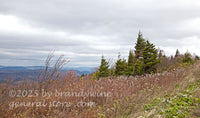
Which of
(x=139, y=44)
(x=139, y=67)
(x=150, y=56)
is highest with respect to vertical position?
(x=139, y=44)

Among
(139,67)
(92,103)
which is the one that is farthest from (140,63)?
(92,103)

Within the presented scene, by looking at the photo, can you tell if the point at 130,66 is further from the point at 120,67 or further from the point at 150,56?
the point at 150,56

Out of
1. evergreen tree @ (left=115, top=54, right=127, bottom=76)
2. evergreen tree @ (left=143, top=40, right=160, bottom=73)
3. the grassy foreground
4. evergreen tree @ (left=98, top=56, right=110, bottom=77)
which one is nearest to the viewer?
the grassy foreground

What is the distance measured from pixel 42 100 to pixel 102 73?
9862 millimetres

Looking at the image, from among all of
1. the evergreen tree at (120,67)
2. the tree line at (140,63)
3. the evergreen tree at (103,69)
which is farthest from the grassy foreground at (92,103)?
the evergreen tree at (120,67)

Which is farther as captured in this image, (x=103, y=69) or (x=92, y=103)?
(x=103, y=69)

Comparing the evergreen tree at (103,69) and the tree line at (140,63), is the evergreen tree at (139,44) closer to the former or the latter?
the tree line at (140,63)

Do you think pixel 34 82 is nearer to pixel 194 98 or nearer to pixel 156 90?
pixel 156 90

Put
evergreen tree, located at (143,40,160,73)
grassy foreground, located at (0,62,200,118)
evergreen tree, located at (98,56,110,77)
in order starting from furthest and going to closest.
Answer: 1. evergreen tree, located at (98,56,110,77)
2. evergreen tree, located at (143,40,160,73)
3. grassy foreground, located at (0,62,200,118)

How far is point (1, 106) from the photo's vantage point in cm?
399

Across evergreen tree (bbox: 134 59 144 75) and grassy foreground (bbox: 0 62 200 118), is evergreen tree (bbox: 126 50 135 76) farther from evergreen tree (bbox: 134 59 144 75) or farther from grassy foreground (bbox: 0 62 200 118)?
grassy foreground (bbox: 0 62 200 118)

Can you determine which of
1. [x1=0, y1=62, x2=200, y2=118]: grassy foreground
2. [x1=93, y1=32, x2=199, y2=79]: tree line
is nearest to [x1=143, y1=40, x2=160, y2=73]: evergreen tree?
[x1=93, y1=32, x2=199, y2=79]: tree line

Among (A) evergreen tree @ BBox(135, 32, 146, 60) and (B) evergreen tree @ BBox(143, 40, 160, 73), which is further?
(A) evergreen tree @ BBox(135, 32, 146, 60)

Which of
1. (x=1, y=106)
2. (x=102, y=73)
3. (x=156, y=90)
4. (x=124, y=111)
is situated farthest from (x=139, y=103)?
(x=102, y=73)
